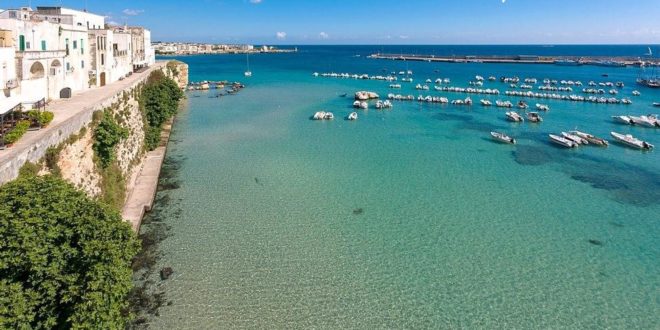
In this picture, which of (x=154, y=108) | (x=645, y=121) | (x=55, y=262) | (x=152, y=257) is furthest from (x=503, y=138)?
(x=55, y=262)

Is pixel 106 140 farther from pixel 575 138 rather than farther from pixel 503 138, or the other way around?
pixel 575 138

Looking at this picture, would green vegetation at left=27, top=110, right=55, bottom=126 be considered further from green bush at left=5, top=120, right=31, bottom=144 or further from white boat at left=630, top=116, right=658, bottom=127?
white boat at left=630, top=116, right=658, bottom=127

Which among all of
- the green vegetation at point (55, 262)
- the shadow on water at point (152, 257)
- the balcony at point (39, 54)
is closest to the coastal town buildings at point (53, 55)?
the balcony at point (39, 54)

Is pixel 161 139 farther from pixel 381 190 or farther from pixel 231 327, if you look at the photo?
pixel 231 327

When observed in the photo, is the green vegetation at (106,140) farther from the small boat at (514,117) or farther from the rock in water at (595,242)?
the small boat at (514,117)

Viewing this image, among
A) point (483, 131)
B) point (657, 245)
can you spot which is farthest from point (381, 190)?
point (483, 131)

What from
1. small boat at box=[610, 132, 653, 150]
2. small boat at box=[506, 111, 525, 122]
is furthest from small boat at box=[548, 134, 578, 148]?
small boat at box=[506, 111, 525, 122]
